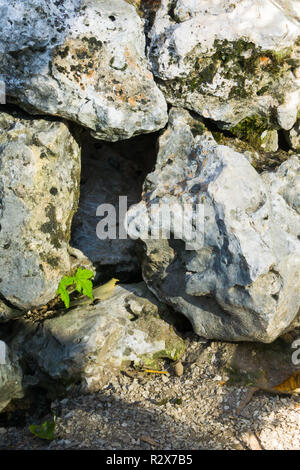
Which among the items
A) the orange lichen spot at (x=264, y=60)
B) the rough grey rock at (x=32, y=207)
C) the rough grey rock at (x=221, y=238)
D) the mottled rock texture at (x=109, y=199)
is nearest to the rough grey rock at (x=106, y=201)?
the mottled rock texture at (x=109, y=199)

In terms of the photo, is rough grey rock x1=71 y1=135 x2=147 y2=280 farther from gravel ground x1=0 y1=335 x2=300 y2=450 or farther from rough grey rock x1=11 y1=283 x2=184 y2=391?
gravel ground x1=0 y1=335 x2=300 y2=450

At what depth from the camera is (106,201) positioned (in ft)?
16.4

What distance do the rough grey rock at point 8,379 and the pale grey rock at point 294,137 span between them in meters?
3.08

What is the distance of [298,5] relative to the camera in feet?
13.2

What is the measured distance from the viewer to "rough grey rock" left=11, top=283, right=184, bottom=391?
3922 millimetres

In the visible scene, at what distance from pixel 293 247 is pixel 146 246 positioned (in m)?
1.15

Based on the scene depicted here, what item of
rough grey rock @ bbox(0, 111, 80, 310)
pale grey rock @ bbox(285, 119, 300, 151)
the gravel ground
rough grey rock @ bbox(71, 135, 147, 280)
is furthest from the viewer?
rough grey rock @ bbox(71, 135, 147, 280)

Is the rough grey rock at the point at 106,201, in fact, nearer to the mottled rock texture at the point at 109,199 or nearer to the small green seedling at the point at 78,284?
the mottled rock texture at the point at 109,199

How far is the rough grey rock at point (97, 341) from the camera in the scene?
154 inches

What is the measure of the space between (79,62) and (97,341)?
84.3 inches

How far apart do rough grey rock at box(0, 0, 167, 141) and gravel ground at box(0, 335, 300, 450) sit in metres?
2.03

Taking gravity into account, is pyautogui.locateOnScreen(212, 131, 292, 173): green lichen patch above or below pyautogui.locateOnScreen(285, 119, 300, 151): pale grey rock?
below

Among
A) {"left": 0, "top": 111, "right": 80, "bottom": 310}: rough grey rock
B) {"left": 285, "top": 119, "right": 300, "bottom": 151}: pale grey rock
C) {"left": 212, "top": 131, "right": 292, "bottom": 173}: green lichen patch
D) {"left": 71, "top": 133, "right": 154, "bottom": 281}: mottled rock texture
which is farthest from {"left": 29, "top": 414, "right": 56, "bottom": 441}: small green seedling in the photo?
{"left": 285, "top": 119, "right": 300, "bottom": 151}: pale grey rock
